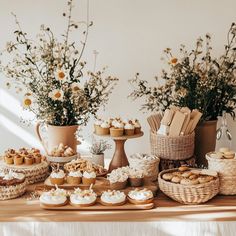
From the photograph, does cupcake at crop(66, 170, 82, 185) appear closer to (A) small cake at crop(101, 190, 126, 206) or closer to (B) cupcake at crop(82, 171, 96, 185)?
(B) cupcake at crop(82, 171, 96, 185)

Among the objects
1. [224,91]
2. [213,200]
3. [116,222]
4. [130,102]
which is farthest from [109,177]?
[130,102]

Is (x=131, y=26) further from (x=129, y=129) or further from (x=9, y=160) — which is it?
(x=9, y=160)

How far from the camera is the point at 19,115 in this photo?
149 inches

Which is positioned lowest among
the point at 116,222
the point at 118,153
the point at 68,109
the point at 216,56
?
the point at 116,222

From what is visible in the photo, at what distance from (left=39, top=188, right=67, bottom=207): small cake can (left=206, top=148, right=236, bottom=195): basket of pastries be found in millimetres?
720

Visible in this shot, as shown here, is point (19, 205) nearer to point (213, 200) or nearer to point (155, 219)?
point (155, 219)

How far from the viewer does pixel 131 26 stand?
360cm

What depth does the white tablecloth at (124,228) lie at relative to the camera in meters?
2.06

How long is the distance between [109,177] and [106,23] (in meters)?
1.58

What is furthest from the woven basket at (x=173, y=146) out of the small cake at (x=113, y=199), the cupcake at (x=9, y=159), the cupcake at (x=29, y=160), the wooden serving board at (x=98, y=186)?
the cupcake at (x=9, y=159)

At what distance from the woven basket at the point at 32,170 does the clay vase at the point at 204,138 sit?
857mm

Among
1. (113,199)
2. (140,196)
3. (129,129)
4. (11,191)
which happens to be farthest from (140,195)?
(11,191)

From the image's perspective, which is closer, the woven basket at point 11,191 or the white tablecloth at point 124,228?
the white tablecloth at point 124,228

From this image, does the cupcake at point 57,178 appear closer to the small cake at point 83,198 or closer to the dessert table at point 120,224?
the small cake at point 83,198
